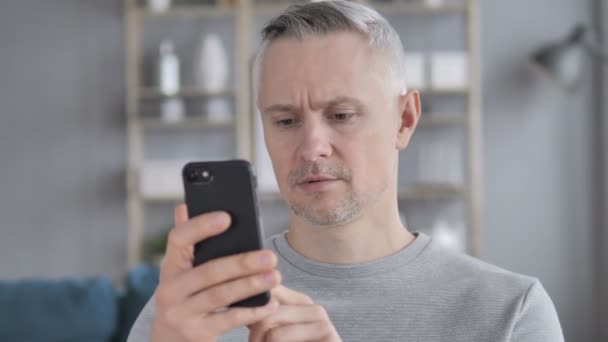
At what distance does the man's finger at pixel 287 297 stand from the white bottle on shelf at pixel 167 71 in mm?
3418

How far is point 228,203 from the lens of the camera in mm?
995

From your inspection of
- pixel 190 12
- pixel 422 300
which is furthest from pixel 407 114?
pixel 190 12

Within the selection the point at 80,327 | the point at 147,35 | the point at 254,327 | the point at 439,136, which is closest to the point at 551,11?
the point at 439,136

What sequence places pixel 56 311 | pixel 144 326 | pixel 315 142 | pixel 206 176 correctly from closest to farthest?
pixel 206 176 → pixel 315 142 → pixel 144 326 → pixel 56 311

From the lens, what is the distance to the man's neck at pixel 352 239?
1.32 metres

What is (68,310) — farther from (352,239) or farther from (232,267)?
(232,267)

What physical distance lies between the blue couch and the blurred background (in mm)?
1699

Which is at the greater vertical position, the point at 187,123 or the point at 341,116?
the point at 341,116

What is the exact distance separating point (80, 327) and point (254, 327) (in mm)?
1618

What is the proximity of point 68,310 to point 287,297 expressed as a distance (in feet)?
5.49

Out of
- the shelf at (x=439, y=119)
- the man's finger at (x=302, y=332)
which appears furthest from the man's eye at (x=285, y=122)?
the shelf at (x=439, y=119)

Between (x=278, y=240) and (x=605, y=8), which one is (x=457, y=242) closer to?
(x=605, y=8)

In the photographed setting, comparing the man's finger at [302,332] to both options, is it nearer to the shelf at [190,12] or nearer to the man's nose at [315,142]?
the man's nose at [315,142]

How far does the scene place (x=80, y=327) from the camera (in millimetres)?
2490
